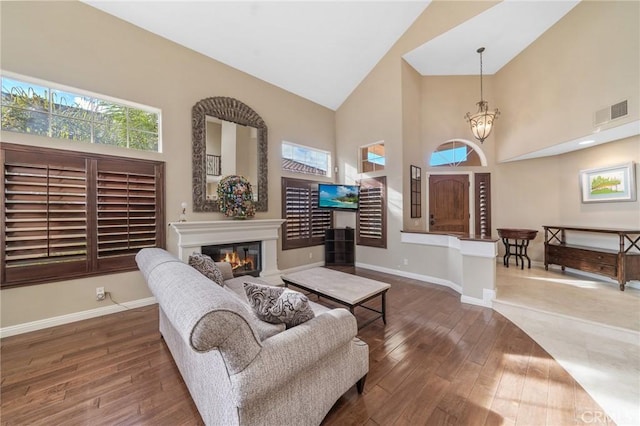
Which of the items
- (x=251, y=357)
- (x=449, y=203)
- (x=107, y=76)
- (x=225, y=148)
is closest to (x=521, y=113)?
(x=449, y=203)

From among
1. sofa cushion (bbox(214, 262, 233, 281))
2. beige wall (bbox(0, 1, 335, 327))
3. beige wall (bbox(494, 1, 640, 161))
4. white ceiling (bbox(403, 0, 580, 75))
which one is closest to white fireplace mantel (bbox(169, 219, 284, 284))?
beige wall (bbox(0, 1, 335, 327))

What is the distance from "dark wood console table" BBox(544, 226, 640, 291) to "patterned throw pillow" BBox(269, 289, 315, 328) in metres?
4.95

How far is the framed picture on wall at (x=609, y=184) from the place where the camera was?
3740 millimetres

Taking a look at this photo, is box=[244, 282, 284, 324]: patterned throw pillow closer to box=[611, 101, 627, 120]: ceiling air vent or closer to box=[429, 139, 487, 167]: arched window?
box=[611, 101, 627, 120]: ceiling air vent

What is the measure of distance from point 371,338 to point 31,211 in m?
4.07

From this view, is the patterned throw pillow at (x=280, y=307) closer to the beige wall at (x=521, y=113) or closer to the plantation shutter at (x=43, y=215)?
the plantation shutter at (x=43, y=215)

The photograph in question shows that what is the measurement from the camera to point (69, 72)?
2.91m

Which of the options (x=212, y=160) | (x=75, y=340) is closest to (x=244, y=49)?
(x=212, y=160)

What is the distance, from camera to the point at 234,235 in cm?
410

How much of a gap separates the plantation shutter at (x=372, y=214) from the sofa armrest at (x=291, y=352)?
3708mm

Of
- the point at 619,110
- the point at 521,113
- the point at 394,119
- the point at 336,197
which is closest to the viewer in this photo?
the point at 619,110

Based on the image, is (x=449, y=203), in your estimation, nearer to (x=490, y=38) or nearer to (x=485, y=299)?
(x=485, y=299)

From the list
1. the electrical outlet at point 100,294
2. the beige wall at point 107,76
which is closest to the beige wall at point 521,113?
the beige wall at point 107,76

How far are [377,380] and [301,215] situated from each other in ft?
12.2
